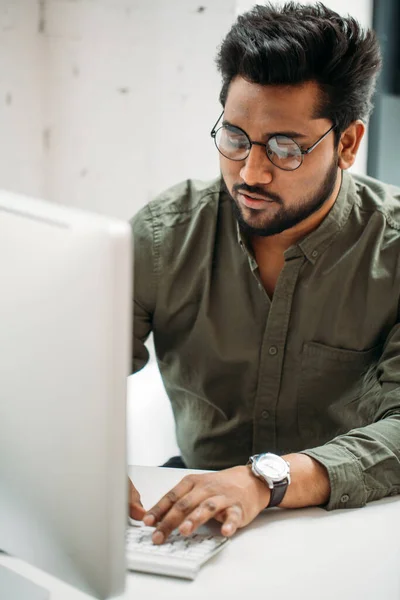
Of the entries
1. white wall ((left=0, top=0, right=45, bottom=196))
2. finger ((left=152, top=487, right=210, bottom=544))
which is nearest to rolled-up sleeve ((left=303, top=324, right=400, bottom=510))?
finger ((left=152, top=487, right=210, bottom=544))

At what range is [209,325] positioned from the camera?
1.70m

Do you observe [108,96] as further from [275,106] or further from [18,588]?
[18,588]

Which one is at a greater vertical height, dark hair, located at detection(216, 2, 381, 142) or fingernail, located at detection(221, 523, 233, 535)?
dark hair, located at detection(216, 2, 381, 142)

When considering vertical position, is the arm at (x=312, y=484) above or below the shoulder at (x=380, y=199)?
below

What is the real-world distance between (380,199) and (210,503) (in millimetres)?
766

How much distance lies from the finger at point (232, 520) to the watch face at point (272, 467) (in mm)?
86

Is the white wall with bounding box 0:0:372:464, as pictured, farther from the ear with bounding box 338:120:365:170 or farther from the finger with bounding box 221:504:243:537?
the finger with bounding box 221:504:243:537

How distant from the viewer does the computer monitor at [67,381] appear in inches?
31.4

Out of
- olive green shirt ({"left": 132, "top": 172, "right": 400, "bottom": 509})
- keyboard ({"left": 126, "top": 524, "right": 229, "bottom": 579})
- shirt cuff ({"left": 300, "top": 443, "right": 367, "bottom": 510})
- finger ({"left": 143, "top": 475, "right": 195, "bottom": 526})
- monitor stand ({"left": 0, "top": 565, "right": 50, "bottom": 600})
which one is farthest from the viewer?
olive green shirt ({"left": 132, "top": 172, "right": 400, "bottom": 509})

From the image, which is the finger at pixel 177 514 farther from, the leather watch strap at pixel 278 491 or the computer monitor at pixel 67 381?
the computer monitor at pixel 67 381

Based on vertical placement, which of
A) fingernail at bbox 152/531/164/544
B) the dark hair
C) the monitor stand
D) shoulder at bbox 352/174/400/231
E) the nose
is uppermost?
the dark hair

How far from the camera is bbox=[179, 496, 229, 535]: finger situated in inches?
46.8

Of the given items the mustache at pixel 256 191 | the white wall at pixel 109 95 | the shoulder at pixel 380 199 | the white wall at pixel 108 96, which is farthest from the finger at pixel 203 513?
the white wall at pixel 108 96

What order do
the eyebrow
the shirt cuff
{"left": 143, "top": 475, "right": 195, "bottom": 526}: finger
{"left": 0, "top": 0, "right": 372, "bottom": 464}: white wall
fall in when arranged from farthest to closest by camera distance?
1. {"left": 0, "top": 0, "right": 372, "bottom": 464}: white wall
2. the eyebrow
3. the shirt cuff
4. {"left": 143, "top": 475, "right": 195, "bottom": 526}: finger
